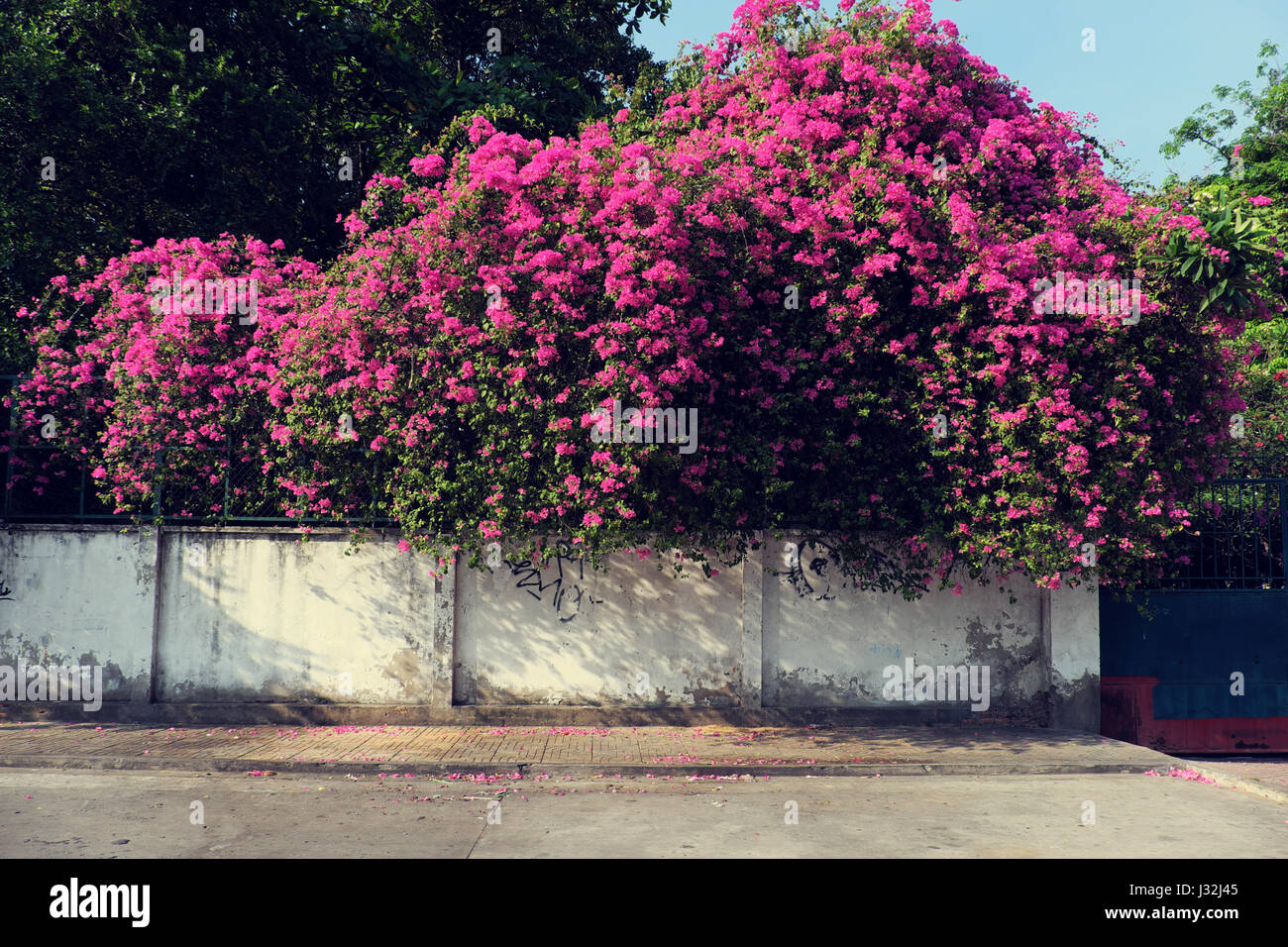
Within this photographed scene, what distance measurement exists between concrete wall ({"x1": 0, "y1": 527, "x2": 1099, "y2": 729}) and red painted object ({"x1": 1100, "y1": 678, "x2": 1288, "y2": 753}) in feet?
1.95

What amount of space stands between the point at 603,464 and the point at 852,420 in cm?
283

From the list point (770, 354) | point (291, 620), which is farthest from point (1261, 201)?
point (291, 620)

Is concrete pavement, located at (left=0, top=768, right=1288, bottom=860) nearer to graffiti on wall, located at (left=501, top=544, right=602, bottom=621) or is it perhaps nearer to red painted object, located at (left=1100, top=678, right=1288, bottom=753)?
red painted object, located at (left=1100, top=678, right=1288, bottom=753)

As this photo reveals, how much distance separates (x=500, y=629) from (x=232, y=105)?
9.20 m

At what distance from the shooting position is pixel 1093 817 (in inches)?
298

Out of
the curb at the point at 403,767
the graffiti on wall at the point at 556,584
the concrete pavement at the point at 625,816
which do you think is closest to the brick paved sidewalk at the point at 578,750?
the curb at the point at 403,767

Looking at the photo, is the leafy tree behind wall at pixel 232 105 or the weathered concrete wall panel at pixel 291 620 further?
the leafy tree behind wall at pixel 232 105

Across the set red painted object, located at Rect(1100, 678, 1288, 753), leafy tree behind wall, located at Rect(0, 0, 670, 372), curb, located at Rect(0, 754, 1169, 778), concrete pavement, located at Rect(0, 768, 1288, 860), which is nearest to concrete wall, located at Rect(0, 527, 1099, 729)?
red painted object, located at Rect(1100, 678, 1288, 753)

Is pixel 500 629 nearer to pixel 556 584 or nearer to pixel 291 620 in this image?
pixel 556 584

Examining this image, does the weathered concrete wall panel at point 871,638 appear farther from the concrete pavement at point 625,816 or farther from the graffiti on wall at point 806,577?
the concrete pavement at point 625,816

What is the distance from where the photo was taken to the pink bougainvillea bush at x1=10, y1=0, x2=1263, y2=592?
9.97 meters

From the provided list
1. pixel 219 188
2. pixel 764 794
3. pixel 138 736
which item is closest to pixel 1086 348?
pixel 764 794

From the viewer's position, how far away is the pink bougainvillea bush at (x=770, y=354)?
9969mm

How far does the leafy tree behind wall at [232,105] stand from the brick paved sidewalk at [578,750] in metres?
5.53
